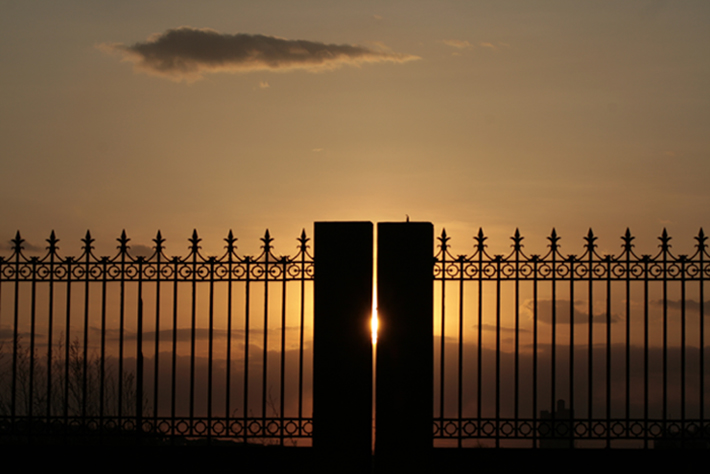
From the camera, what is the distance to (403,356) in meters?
9.31

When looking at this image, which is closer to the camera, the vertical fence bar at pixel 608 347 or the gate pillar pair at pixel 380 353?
the gate pillar pair at pixel 380 353

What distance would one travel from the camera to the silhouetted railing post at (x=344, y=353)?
930cm

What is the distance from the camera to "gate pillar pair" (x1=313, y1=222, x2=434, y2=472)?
9.30m

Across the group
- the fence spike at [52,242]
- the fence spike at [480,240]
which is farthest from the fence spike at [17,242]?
the fence spike at [480,240]

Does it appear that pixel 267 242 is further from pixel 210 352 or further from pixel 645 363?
pixel 645 363

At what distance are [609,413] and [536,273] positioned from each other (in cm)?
214

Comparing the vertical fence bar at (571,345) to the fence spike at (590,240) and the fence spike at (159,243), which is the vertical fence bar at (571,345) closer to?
the fence spike at (590,240)

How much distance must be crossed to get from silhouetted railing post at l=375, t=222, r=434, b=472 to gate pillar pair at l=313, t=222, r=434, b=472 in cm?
1

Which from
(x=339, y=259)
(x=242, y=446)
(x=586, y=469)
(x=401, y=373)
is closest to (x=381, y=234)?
(x=339, y=259)

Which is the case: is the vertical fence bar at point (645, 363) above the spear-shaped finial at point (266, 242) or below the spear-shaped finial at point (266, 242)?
below

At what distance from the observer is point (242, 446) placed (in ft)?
32.4

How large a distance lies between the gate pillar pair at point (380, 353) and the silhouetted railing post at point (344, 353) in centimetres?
1

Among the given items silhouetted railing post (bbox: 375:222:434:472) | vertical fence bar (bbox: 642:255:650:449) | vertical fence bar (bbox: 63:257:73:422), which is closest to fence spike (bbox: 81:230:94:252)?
vertical fence bar (bbox: 63:257:73:422)

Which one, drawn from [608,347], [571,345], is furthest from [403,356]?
[608,347]
